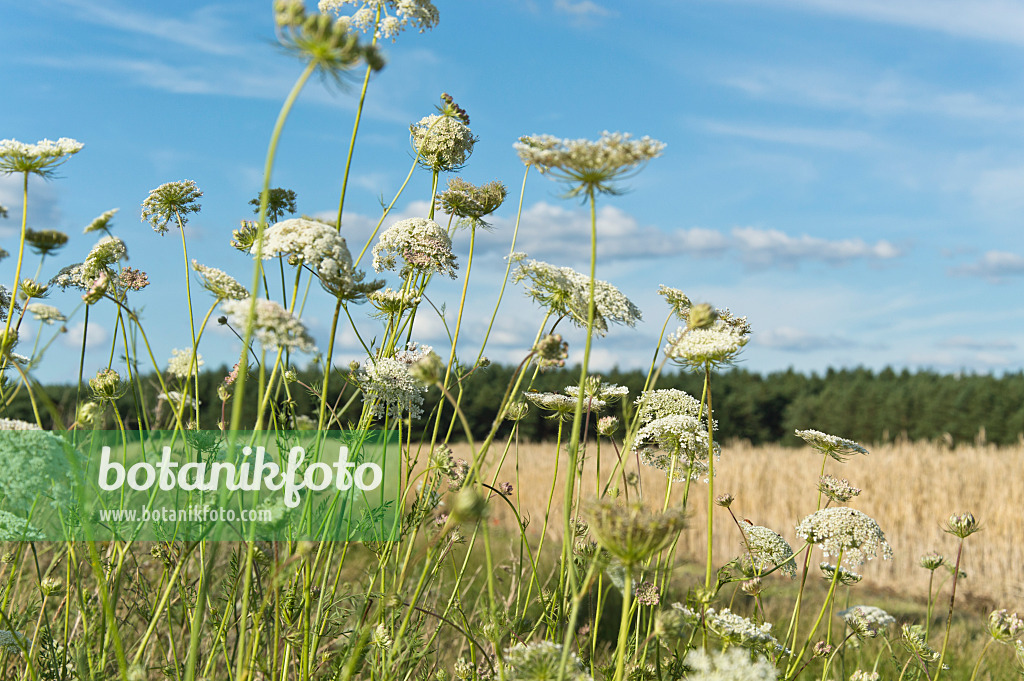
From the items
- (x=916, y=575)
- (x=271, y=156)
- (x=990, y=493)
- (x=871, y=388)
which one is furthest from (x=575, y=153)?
(x=871, y=388)

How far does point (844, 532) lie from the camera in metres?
3.00

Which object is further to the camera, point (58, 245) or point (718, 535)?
point (718, 535)

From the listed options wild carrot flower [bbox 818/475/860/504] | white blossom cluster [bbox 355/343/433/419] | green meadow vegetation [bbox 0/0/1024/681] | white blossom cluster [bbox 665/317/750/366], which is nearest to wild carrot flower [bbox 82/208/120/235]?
green meadow vegetation [bbox 0/0/1024/681]

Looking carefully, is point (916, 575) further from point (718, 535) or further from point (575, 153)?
point (575, 153)

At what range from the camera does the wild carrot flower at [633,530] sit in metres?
1.67

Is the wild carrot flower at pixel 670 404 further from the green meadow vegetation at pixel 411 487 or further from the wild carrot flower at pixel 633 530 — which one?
the wild carrot flower at pixel 633 530

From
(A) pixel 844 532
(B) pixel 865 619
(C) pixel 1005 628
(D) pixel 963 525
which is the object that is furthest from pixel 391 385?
(C) pixel 1005 628

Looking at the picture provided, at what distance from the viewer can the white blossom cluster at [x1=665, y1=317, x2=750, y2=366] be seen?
2.39 metres

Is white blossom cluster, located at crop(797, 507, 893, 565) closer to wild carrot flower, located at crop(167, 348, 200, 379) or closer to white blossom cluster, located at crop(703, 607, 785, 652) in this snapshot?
white blossom cluster, located at crop(703, 607, 785, 652)

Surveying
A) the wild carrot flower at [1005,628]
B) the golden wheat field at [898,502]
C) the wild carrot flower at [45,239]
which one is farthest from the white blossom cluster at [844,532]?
the golden wheat field at [898,502]

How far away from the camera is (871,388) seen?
33094mm

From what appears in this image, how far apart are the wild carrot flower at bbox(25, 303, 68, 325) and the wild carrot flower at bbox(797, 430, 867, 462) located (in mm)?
2974

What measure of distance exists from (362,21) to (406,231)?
32.2 inches

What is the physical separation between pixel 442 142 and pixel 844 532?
2.37 meters
